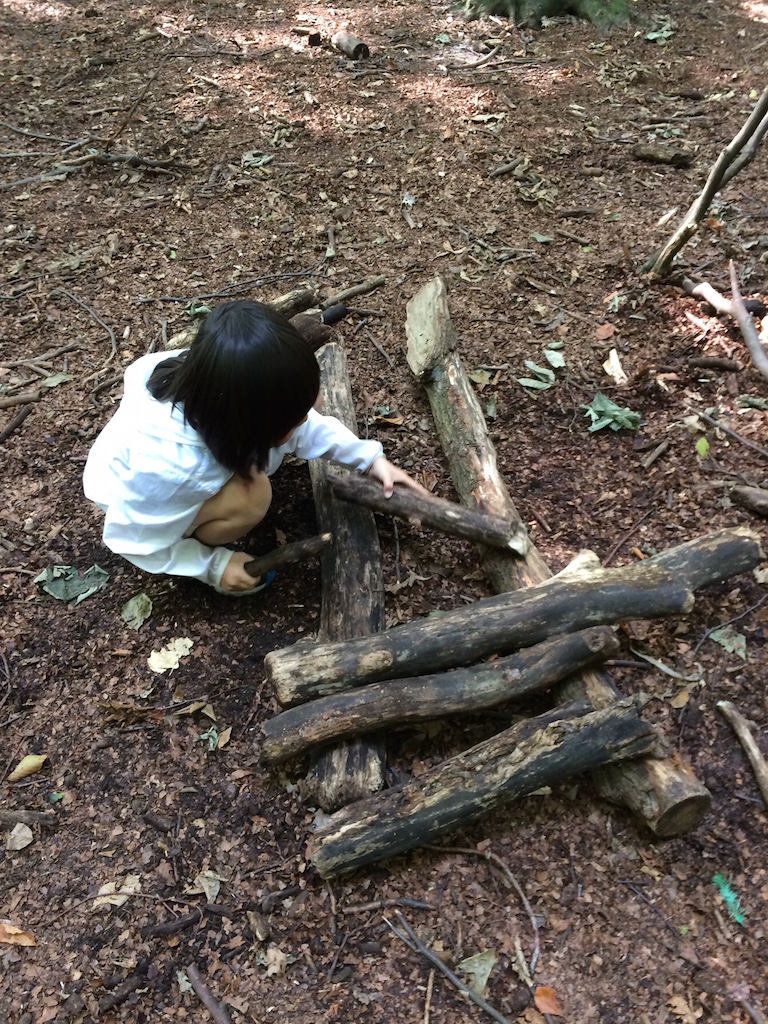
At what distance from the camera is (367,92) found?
635 centimetres

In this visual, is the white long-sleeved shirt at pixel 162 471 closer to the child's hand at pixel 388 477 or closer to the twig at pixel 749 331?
the child's hand at pixel 388 477

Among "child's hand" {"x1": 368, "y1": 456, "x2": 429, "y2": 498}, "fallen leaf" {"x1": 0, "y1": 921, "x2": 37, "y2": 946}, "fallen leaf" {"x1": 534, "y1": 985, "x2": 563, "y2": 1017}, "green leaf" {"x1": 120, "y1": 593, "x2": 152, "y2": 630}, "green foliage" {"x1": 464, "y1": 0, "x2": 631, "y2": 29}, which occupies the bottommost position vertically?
"fallen leaf" {"x1": 0, "y1": 921, "x2": 37, "y2": 946}

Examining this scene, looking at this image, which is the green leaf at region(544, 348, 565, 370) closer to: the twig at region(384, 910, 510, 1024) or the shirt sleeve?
the shirt sleeve

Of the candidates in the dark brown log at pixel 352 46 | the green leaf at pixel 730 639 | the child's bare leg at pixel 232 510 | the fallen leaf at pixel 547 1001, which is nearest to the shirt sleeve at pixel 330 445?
the child's bare leg at pixel 232 510

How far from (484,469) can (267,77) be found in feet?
17.6

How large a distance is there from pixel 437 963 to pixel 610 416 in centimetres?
269

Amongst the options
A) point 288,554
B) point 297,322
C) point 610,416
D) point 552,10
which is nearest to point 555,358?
point 610,416

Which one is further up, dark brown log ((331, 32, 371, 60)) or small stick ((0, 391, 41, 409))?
dark brown log ((331, 32, 371, 60))

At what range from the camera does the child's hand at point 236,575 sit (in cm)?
288

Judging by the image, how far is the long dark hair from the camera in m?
2.24

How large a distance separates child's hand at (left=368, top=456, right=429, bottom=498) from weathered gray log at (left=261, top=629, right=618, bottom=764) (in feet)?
2.84

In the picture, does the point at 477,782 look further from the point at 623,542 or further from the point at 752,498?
the point at 752,498

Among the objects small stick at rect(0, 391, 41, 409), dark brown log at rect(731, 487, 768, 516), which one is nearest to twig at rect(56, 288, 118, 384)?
small stick at rect(0, 391, 41, 409)

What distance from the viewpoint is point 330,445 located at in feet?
9.85
